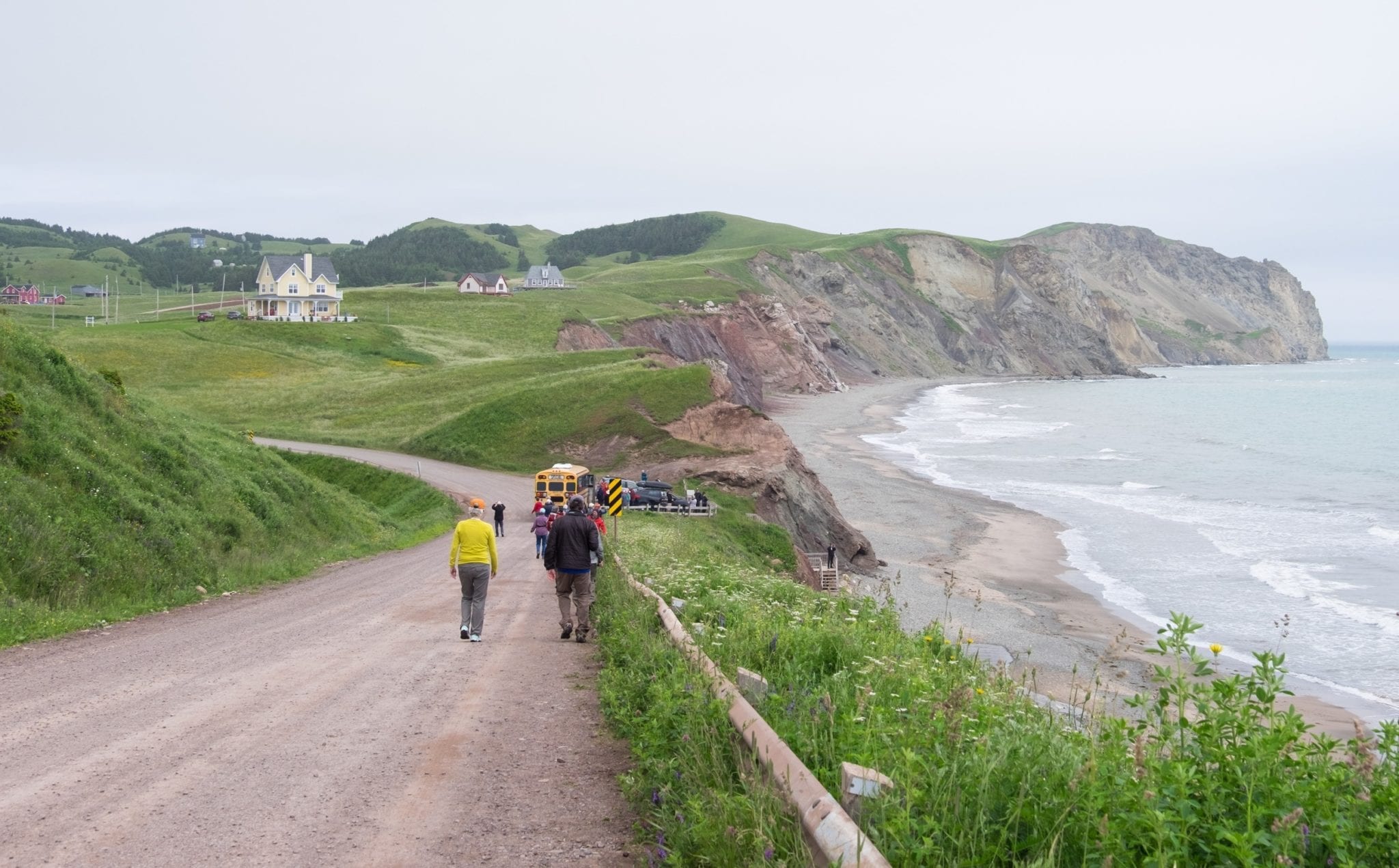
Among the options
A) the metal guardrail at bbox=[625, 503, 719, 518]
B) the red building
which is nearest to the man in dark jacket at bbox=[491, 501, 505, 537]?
the metal guardrail at bbox=[625, 503, 719, 518]

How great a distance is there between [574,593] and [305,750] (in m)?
6.34

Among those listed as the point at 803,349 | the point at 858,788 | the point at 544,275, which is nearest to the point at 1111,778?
the point at 858,788

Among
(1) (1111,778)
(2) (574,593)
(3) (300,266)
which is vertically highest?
(3) (300,266)

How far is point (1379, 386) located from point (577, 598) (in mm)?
201162

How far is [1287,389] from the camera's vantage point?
536 feet

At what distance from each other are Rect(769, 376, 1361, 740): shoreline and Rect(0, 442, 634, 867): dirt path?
11.7 feet

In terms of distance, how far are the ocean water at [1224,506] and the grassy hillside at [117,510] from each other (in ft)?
48.2

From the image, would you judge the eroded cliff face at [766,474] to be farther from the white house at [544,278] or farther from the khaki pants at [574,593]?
the white house at [544,278]

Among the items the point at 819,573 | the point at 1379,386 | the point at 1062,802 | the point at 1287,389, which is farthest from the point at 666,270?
the point at 1062,802

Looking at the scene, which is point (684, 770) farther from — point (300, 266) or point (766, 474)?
point (300, 266)

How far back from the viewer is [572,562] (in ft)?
45.8

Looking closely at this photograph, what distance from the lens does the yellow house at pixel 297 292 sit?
10369 centimetres

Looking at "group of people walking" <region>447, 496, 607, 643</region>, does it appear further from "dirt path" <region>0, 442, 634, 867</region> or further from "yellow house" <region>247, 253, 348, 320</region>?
"yellow house" <region>247, 253, 348, 320</region>

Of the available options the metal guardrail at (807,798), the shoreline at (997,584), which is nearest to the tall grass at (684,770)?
the metal guardrail at (807,798)
